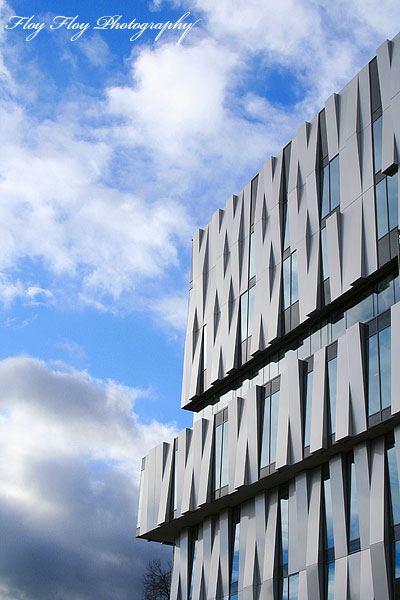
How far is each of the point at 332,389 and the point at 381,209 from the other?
8.13 meters

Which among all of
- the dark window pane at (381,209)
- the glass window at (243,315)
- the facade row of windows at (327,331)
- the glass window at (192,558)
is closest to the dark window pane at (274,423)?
the facade row of windows at (327,331)

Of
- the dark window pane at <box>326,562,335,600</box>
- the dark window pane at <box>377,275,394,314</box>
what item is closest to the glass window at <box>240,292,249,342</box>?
the dark window pane at <box>377,275,394,314</box>

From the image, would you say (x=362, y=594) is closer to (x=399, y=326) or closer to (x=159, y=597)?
(x=399, y=326)

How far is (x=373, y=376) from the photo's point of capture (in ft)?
→ 106

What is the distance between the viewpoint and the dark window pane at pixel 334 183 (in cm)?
3834

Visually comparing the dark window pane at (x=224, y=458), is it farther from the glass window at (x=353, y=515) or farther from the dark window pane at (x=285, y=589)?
the glass window at (x=353, y=515)

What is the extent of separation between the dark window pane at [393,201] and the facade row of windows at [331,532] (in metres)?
8.81

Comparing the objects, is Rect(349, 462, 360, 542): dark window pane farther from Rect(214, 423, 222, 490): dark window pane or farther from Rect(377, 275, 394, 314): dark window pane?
Rect(214, 423, 222, 490): dark window pane

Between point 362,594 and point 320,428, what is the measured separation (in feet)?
23.2

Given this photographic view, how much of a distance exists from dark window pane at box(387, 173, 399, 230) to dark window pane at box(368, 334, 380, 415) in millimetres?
4893

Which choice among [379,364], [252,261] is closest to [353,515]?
[379,364]

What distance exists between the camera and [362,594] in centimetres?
3030

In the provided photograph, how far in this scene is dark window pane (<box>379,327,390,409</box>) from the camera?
31.4 meters

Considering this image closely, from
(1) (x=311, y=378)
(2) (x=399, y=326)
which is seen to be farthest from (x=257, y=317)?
(2) (x=399, y=326)
